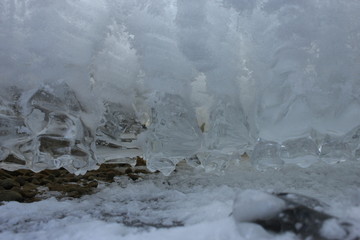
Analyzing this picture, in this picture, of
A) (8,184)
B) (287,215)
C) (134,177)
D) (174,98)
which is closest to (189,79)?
(174,98)

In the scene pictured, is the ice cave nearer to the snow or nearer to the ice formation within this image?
the ice formation

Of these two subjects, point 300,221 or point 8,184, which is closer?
point 300,221

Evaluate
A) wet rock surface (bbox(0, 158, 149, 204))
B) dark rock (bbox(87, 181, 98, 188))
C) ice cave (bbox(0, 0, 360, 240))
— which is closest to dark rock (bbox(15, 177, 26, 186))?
wet rock surface (bbox(0, 158, 149, 204))

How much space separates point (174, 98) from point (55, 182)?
1.15m

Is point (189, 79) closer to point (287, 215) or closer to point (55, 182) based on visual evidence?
point (287, 215)

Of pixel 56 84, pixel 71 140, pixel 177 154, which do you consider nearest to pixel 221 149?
pixel 177 154

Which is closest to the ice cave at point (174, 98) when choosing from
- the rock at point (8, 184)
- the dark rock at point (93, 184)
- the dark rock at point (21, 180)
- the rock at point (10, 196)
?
the rock at point (10, 196)

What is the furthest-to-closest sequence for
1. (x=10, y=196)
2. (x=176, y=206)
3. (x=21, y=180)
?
(x=21, y=180) → (x=10, y=196) → (x=176, y=206)

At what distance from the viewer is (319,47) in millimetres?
1691

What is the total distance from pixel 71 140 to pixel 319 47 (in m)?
1.33

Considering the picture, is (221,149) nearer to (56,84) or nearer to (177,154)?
(177,154)

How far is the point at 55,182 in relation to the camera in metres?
2.45

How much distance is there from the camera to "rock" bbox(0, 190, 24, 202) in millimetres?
1953

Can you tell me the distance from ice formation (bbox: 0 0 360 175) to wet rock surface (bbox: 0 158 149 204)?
246 millimetres
